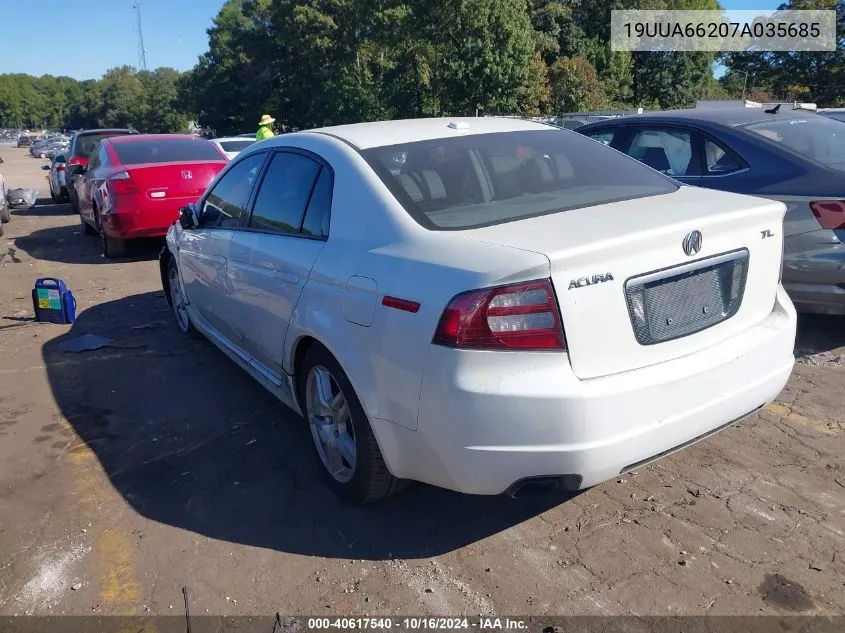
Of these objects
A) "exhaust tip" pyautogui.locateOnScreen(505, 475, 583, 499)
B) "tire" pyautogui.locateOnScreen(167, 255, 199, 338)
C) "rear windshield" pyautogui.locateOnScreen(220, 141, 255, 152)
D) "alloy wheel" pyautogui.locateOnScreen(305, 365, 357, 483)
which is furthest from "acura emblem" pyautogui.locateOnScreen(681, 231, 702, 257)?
"rear windshield" pyautogui.locateOnScreen(220, 141, 255, 152)

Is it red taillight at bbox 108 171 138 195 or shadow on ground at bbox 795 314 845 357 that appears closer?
shadow on ground at bbox 795 314 845 357

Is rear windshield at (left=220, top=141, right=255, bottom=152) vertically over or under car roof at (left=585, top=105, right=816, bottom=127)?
over

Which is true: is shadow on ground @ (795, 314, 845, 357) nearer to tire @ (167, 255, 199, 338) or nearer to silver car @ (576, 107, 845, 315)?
silver car @ (576, 107, 845, 315)

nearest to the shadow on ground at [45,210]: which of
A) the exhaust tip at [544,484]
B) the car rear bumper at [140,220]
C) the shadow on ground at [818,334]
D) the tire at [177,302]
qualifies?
the car rear bumper at [140,220]

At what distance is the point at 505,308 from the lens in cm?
Result: 258

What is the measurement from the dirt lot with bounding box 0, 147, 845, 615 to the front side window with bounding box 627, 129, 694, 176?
197 cm

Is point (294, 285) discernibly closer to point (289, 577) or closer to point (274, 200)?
point (274, 200)

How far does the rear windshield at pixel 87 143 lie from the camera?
1468 centimetres

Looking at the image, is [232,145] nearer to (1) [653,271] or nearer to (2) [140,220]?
(2) [140,220]

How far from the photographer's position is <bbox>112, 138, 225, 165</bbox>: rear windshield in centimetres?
960

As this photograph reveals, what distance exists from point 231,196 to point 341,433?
6.72ft

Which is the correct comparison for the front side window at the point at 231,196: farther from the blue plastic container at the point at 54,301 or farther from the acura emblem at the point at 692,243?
the acura emblem at the point at 692,243

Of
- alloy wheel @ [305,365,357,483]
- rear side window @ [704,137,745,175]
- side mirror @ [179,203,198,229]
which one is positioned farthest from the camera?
rear side window @ [704,137,745,175]

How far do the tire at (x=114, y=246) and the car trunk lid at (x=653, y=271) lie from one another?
817 cm
